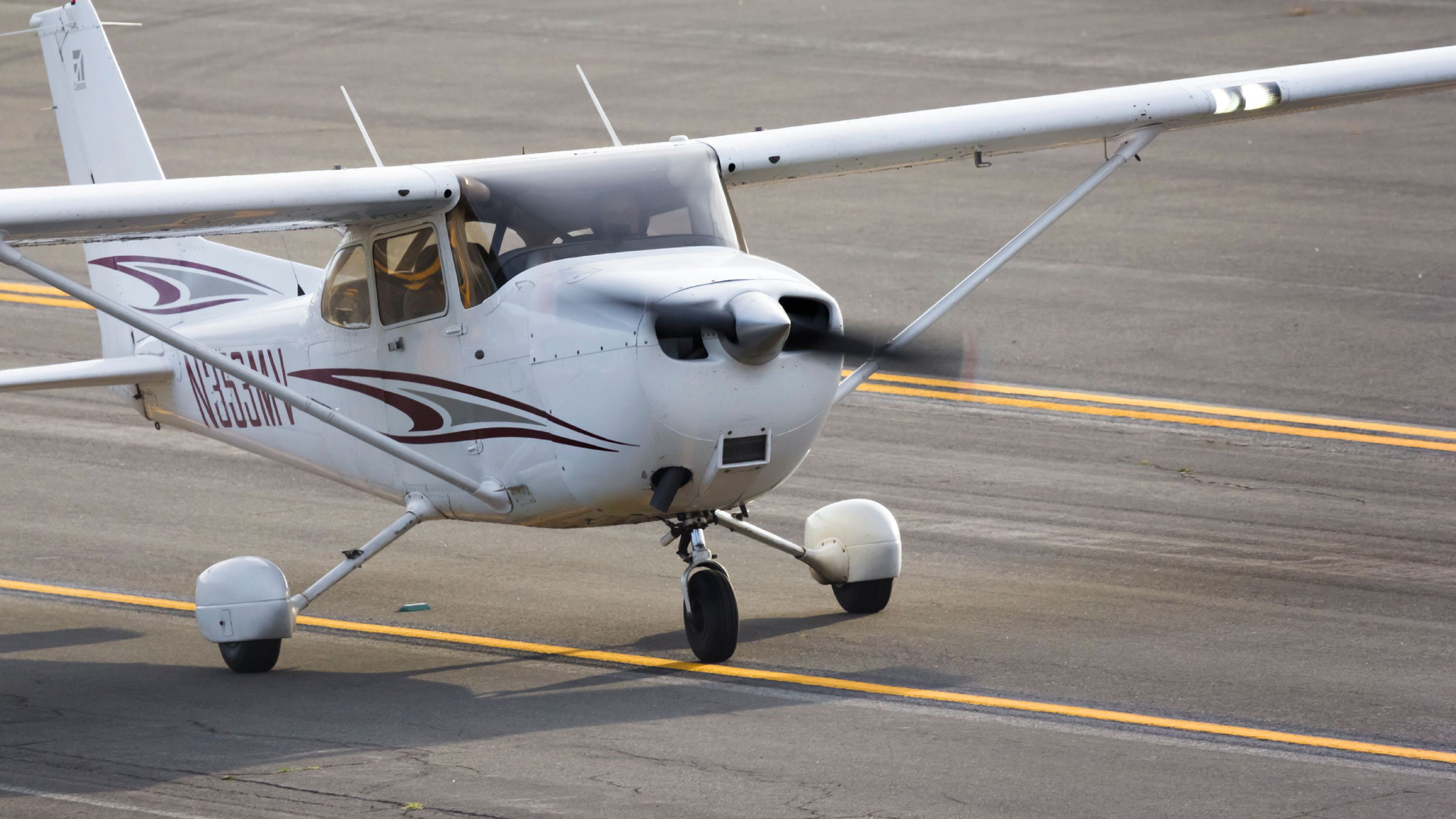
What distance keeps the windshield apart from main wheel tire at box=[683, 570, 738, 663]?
1.78 metres

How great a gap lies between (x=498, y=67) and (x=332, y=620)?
54.1 ft

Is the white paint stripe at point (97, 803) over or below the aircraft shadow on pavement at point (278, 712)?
below

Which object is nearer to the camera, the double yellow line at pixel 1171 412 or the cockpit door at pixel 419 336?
the cockpit door at pixel 419 336

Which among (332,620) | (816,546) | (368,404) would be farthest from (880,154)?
(332,620)

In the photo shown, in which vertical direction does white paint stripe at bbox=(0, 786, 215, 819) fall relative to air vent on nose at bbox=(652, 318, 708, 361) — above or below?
below

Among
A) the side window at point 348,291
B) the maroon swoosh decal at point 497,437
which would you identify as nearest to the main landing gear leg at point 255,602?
the maroon swoosh decal at point 497,437

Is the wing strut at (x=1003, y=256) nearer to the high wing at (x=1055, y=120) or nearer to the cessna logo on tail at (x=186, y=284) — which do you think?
the high wing at (x=1055, y=120)

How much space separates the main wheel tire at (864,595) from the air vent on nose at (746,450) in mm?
2162

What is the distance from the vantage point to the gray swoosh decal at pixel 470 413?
9.72 metres

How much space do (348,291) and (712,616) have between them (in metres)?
2.74

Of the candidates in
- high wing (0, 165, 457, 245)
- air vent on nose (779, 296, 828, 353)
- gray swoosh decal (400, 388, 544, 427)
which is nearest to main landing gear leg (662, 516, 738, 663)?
gray swoosh decal (400, 388, 544, 427)

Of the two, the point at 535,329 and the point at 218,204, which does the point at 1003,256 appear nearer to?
the point at 535,329

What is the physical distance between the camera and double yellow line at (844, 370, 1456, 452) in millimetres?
14914

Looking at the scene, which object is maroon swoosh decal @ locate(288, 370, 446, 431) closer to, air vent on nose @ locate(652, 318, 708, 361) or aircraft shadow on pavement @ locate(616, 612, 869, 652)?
aircraft shadow on pavement @ locate(616, 612, 869, 652)
